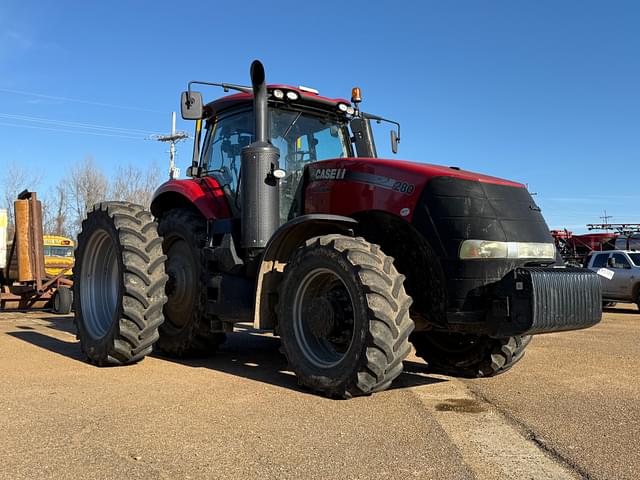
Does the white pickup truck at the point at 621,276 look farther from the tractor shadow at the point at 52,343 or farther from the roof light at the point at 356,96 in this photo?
the tractor shadow at the point at 52,343

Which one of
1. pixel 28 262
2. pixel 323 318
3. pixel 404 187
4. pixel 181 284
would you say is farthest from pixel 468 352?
pixel 28 262

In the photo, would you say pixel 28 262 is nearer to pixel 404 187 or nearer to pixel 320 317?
pixel 320 317

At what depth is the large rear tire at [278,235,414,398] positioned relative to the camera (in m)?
4.32

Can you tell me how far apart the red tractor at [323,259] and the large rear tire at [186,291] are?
0.07 feet

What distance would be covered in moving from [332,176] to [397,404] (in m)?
2.14

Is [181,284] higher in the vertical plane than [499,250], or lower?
lower

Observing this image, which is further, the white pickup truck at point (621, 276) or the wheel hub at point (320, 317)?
the white pickup truck at point (621, 276)

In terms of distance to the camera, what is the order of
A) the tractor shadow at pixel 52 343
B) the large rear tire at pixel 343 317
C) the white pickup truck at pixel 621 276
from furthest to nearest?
1. the white pickup truck at pixel 621 276
2. the tractor shadow at pixel 52 343
3. the large rear tire at pixel 343 317

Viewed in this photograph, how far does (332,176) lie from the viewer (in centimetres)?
551

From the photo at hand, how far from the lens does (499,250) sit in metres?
4.65

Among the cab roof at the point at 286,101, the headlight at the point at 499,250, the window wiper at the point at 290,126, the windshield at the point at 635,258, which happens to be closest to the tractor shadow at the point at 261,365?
the headlight at the point at 499,250

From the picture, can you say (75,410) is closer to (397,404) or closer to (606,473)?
(397,404)

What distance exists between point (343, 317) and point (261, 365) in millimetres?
1823

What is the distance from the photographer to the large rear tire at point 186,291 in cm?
632
